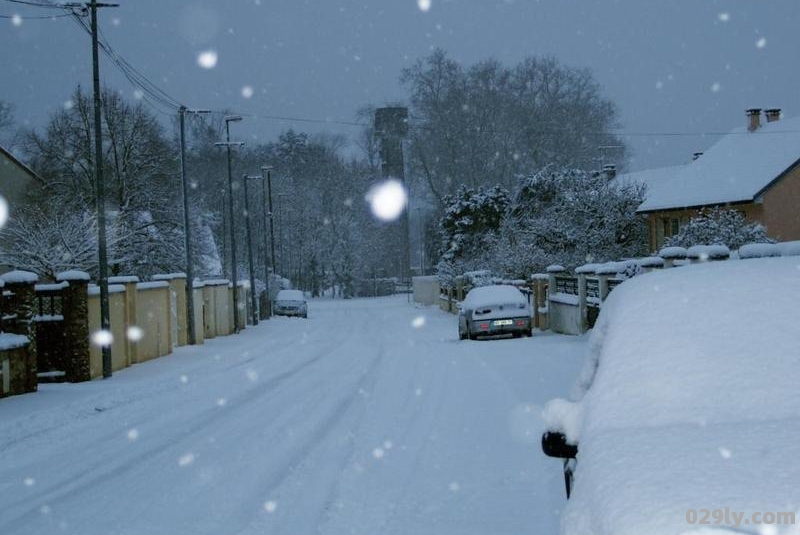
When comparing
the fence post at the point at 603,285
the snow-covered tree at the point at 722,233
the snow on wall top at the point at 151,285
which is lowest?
the fence post at the point at 603,285

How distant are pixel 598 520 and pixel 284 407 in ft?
31.8

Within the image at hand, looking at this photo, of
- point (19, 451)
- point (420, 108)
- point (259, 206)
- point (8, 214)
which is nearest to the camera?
point (19, 451)

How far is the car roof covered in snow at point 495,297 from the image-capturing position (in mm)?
24578

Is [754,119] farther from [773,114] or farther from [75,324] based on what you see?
[75,324]

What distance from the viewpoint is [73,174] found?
1788 inches

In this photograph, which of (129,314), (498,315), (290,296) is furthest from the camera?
(290,296)

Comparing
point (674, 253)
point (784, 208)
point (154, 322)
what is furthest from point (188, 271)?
point (784, 208)

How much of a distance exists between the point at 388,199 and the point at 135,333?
6718 cm

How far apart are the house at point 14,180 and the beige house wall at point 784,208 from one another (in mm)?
34737

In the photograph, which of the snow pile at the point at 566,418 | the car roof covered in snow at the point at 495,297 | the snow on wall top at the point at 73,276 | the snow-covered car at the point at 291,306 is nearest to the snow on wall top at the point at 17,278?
the snow on wall top at the point at 73,276

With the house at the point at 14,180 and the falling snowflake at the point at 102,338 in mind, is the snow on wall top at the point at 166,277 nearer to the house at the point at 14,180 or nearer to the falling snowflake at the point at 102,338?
the falling snowflake at the point at 102,338

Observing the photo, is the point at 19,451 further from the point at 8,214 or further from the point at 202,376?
the point at 8,214

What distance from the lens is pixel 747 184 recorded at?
119 ft

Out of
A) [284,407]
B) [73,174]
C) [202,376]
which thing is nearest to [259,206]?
[73,174]
